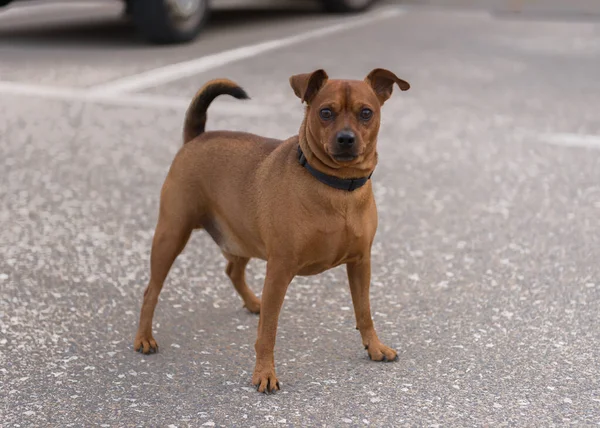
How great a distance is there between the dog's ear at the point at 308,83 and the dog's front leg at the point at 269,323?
603 mm

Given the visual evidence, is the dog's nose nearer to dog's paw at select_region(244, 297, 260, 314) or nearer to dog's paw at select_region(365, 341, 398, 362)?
dog's paw at select_region(365, 341, 398, 362)

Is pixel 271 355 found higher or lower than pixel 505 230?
higher

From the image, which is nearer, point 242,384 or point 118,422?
point 118,422

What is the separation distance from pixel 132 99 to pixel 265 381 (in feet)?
15.9

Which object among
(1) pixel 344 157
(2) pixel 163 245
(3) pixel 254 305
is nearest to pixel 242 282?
(3) pixel 254 305

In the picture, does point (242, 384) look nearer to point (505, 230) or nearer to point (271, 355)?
point (271, 355)

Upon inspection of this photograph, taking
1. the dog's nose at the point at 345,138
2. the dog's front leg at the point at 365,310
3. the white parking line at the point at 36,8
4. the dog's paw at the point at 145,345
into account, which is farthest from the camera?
the white parking line at the point at 36,8

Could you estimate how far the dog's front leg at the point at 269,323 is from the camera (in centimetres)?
325

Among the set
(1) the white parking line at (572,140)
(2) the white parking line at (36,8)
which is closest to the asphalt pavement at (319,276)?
(1) the white parking line at (572,140)

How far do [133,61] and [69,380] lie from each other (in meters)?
5.99

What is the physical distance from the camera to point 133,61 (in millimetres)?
8938

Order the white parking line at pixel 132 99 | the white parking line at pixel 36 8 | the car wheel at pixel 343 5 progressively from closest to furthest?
the white parking line at pixel 132 99, the white parking line at pixel 36 8, the car wheel at pixel 343 5

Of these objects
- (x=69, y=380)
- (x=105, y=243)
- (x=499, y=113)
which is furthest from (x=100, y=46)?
(x=69, y=380)

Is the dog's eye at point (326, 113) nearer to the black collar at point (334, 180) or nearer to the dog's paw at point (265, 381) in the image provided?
the black collar at point (334, 180)
